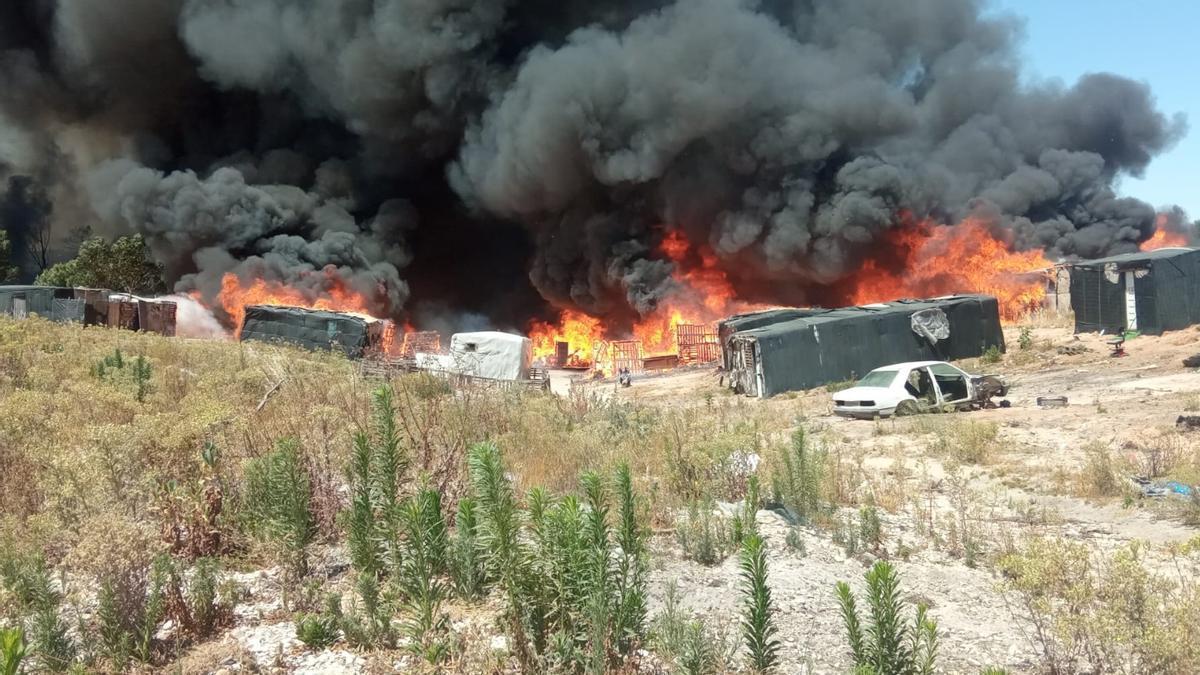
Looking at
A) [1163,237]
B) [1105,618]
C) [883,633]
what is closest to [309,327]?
[883,633]

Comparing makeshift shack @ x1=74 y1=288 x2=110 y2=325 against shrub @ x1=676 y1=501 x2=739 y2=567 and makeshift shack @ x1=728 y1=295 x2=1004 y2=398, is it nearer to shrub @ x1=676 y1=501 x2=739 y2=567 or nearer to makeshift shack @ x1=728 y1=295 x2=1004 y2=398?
makeshift shack @ x1=728 y1=295 x2=1004 y2=398

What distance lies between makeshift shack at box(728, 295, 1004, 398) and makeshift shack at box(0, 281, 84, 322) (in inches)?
986

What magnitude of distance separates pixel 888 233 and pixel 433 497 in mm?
43351

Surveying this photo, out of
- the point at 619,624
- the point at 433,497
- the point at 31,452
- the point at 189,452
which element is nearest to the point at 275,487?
the point at 189,452

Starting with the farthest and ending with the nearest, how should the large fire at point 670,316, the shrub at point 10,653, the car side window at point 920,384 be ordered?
the large fire at point 670,316 < the car side window at point 920,384 < the shrub at point 10,653

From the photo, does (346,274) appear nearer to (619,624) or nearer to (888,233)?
(888,233)

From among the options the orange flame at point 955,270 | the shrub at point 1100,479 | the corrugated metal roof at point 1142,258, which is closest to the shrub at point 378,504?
the shrub at point 1100,479

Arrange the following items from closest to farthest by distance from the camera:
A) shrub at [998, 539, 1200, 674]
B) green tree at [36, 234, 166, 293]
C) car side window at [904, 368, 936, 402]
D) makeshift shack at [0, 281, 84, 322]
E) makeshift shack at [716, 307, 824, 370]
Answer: shrub at [998, 539, 1200, 674], car side window at [904, 368, 936, 402], makeshift shack at [0, 281, 84, 322], makeshift shack at [716, 307, 824, 370], green tree at [36, 234, 166, 293]

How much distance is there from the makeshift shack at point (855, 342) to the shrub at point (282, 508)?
68.2 ft

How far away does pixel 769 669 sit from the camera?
3699 millimetres

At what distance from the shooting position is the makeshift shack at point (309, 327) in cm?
3011

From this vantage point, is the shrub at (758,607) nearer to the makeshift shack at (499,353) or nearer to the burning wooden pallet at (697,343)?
the makeshift shack at (499,353)

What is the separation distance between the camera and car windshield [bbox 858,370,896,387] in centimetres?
1780

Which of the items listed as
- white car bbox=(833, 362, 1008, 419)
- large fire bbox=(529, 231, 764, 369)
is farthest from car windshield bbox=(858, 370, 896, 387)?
large fire bbox=(529, 231, 764, 369)
